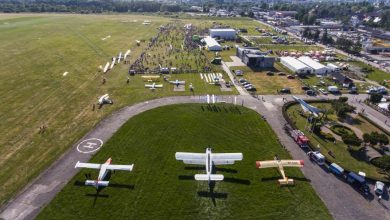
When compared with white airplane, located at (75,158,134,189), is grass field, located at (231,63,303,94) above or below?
above

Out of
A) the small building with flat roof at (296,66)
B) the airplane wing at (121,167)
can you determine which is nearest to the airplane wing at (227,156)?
the airplane wing at (121,167)

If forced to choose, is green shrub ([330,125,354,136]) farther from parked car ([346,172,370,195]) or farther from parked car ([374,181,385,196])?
parked car ([374,181,385,196])

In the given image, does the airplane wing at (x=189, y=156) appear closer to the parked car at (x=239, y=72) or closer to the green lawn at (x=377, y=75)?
the parked car at (x=239, y=72)

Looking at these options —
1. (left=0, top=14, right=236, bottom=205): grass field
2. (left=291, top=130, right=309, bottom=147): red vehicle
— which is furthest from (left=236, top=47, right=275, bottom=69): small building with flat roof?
(left=291, top=130, right=309, bottom=147): red vehicle

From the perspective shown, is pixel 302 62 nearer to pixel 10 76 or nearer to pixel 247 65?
pixel 247 65

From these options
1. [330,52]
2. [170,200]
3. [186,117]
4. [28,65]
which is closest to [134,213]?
[170,200]

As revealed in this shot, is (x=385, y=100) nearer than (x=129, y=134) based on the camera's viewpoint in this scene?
No
